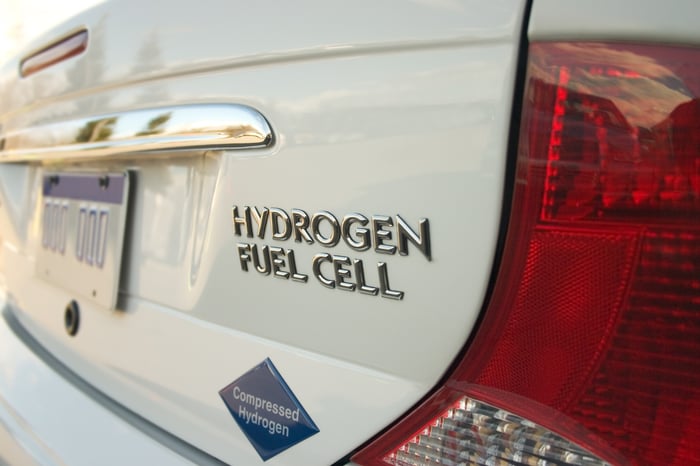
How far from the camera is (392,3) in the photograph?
1.04 m

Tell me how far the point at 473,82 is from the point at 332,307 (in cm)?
43

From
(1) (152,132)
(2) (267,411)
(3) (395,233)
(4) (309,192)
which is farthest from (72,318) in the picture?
(3) (395,233)

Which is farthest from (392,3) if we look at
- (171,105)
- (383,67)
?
(171,105)

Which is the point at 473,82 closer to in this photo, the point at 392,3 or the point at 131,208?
the point at 392,3

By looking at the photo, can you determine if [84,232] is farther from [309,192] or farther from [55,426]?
[309,192]

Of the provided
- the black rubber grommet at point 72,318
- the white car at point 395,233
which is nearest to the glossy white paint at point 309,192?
the white car at point 395,233

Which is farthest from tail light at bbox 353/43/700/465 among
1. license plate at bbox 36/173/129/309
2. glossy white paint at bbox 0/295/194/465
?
license plate at bbox 36/173/129/309

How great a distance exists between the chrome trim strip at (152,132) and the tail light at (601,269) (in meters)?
0.51

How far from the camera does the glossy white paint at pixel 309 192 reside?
940 millimetres

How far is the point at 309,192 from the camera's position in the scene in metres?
1.12

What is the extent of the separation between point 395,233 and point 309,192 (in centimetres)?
19

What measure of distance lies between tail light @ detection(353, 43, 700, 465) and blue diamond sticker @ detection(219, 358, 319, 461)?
1.23ft

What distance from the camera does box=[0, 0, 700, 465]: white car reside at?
83 cm

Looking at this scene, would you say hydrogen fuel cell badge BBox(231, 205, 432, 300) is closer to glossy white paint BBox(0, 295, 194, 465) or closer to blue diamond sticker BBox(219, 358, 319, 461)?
blue diamond sticker BBox(219, 358, 319, 461)
